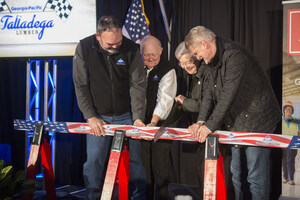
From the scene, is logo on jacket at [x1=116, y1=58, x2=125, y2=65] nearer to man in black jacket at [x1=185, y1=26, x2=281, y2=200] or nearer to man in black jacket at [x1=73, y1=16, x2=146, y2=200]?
man in black jacket at [x1=73, y1=16, x2=146, y2=200]

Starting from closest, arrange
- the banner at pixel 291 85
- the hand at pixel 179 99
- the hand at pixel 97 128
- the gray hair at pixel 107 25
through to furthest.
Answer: the hand at pixel 97 128, the gray hair at pixel 107 25, the banner at pixel 291 85, the hand at pixel 179 99

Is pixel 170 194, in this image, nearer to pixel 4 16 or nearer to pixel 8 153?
pixel 8 153

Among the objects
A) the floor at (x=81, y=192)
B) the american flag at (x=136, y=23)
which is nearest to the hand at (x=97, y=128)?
the floor at (x=81, y=192)

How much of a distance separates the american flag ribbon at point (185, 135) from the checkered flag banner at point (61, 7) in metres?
1.51

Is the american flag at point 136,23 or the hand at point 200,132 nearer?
the hand at point 200,132

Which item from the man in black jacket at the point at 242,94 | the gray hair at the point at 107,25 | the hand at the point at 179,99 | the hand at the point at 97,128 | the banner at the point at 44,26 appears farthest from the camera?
the banner at the point at 44,26

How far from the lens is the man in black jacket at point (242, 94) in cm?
225

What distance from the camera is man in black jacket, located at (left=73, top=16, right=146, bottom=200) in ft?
9.30

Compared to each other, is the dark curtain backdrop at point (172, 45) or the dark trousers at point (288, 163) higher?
the dark curtain backdrop at point (172, 45)

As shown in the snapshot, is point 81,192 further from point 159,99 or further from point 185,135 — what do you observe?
point 185,135

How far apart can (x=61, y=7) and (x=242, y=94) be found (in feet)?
8.44

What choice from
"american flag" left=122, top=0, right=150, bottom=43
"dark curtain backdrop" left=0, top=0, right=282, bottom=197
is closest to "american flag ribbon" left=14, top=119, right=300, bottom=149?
"dark curtain backdrop" left=0, top=0, right=282, bottom=197

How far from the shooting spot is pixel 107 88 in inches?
114

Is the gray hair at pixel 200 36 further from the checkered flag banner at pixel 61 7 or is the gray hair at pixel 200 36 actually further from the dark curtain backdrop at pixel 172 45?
the checkered flag banner at pixel 61 7
